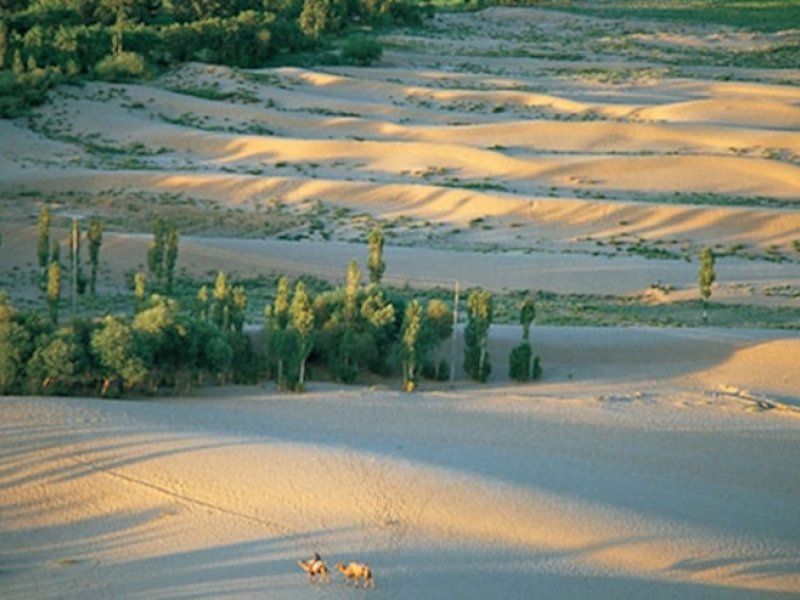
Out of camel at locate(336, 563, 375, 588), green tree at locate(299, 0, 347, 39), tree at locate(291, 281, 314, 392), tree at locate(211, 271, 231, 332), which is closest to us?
camel at locate(336, 563, 375, 588)

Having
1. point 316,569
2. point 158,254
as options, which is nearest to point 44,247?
point 158,254

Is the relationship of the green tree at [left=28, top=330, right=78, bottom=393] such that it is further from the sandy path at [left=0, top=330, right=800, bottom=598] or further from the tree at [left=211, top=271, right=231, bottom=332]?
the tree at [left=211, top=271, right=231, bottom=332]

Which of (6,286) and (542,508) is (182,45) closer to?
(6,286)

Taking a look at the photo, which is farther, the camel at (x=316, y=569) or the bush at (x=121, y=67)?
→ the bush at (x=121, y=67)

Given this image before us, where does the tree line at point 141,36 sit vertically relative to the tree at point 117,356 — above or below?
above

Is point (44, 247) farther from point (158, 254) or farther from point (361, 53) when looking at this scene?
point (361, 53)

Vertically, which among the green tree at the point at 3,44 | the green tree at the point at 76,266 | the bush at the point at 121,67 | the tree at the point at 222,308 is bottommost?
the green tree at the point at 76,266

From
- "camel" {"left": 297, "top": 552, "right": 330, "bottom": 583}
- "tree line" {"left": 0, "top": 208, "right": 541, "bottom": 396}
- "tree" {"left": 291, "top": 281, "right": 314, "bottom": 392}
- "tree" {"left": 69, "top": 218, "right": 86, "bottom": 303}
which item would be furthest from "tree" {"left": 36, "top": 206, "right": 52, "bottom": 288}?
"camel" {"left": 297, "top": 552, "right": 330, "bottom": 583}

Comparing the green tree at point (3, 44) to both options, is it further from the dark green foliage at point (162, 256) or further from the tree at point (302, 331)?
the tree at point (302, 331)

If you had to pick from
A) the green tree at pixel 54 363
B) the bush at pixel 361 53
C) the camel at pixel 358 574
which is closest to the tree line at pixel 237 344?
the green tree at pixel 54 363
